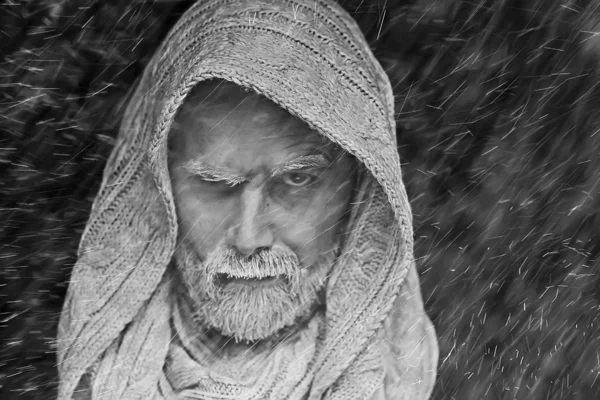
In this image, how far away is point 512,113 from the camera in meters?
1.54

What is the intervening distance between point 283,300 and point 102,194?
43cm

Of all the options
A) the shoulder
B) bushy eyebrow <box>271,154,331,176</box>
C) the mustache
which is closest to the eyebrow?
bushy eyebrow <box>271,154,331,176</box>

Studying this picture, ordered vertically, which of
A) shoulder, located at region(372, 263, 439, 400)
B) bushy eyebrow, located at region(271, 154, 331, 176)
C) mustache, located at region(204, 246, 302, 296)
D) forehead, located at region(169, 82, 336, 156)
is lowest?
shoulder, located at region(372, 263, 439, 400)

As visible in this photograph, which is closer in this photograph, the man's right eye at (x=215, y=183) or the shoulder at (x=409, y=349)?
the man's right eye at (x=215, y=183)

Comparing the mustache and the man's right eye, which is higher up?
the man's right eye

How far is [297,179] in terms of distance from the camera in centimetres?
139

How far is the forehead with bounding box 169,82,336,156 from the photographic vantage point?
52.3 inches

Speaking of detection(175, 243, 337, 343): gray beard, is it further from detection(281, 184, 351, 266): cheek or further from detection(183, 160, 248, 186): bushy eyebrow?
detection(183, 160, 248, 186): bushy eyebrow

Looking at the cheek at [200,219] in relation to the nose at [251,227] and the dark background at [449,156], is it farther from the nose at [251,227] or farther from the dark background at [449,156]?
the dark background at [449,156]

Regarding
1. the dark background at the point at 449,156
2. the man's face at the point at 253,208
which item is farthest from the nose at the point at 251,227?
the dark background at the point at 449,156

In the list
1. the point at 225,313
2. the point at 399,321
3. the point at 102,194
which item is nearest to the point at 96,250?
the point at 102,194

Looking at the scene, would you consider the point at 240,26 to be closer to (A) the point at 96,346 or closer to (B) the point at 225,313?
(B) the point at 225,313

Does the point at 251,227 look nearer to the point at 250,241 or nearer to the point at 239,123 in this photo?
the point at 250,241

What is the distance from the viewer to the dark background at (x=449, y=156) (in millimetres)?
1411
